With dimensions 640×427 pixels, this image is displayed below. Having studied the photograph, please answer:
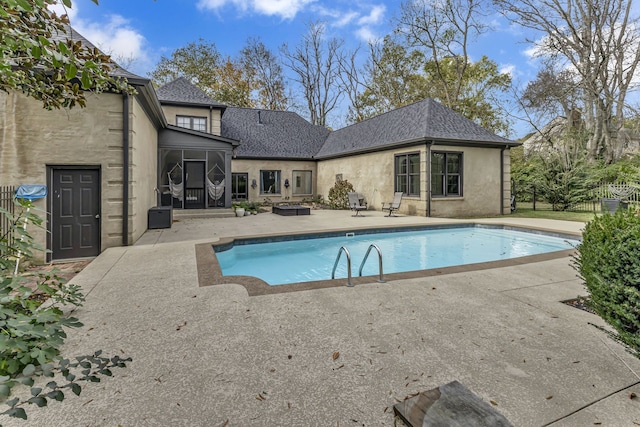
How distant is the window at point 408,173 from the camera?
41.3ft

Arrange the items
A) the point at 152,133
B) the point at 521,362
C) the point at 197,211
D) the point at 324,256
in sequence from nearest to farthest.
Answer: the point at 521,362
the point at 324,256
the point at 152,133
the point at 197,211

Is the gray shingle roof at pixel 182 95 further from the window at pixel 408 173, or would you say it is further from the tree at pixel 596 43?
the tree at pixel 596 43

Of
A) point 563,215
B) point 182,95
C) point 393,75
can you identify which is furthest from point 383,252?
point 393,75

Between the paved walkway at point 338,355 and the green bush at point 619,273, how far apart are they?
1.11 ft

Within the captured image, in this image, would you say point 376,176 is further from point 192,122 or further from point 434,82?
point 434,82

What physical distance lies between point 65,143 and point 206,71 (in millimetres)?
21783

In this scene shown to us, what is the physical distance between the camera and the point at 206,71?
990 inches

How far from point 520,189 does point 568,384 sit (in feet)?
53.1

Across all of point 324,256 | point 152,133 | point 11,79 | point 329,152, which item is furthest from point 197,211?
point 11,79

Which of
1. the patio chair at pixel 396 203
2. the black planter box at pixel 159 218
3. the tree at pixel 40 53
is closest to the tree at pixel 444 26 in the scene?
the patio chair at pixel 396 203

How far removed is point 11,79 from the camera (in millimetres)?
1920

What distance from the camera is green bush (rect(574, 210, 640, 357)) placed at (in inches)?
79.7

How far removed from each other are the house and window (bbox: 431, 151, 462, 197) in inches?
1.6

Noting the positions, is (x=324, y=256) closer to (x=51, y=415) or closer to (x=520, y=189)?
(x=51, y=415)
